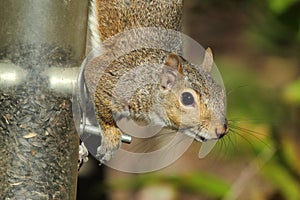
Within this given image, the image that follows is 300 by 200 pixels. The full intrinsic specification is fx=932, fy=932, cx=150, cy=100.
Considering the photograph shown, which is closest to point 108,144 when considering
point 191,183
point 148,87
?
point 148,87

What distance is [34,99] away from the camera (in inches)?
121

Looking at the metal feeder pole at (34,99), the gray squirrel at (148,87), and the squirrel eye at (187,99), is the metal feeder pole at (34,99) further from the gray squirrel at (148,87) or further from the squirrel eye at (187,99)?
the squirrel eye at (187,99)

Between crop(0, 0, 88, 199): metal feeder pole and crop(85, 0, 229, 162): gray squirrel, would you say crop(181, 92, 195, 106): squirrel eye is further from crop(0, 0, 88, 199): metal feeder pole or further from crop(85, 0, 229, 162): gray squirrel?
crop(0, 0, 88, 199): metal feeder pole

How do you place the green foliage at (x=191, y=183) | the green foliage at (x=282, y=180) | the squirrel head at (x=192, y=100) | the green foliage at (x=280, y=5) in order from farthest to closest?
the green foliage at (x=280, y=5)
the green foliage at (x=191, y=183)
the green foliage at (x=282, y=180)
the squirrel head at (x=192, y=100)

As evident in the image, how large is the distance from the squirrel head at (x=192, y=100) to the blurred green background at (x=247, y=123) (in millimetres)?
302

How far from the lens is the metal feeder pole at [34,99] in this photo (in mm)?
3043

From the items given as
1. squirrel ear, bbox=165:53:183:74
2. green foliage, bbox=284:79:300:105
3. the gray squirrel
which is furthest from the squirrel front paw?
green foliage, bbox=284:79:300:105

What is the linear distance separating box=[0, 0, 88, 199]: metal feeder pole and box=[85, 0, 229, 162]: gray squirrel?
183 millimetres

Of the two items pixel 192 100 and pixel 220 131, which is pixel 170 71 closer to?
pixel 192 100

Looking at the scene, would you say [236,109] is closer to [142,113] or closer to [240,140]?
[240,140]

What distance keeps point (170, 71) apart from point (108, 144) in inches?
13.1

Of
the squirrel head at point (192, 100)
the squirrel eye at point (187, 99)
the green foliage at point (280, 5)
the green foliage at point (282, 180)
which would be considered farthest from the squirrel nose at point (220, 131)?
the green foliage at point (280, 5)

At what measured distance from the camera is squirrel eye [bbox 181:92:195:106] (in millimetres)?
3227

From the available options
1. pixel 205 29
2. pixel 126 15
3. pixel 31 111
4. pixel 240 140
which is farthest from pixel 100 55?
pixel 205 29
